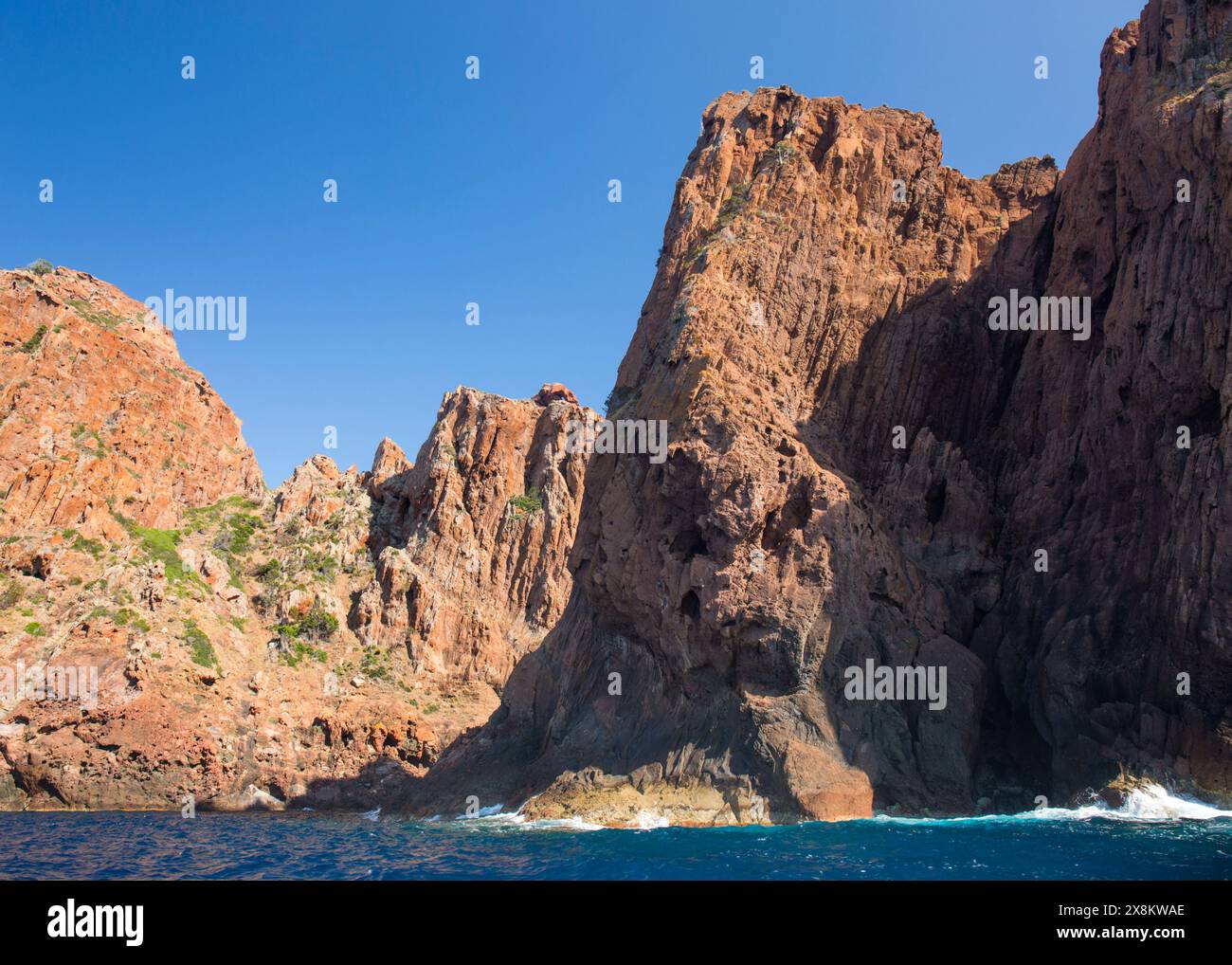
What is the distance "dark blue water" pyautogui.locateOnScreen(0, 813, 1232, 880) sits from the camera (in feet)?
74.1

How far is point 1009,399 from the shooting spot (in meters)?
46.9

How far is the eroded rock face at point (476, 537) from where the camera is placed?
7819 cm

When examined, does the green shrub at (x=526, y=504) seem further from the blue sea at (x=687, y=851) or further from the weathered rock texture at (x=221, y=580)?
the blue sea at (x=687, y=851)

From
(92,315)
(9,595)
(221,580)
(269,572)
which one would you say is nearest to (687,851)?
(9,595)

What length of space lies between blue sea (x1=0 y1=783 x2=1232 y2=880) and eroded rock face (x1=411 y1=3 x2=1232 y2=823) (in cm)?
350

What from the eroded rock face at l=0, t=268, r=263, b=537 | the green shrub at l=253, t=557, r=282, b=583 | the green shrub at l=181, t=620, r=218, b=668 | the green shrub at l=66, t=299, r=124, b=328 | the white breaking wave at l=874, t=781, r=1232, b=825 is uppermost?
the green shrub at l=66, t=299, r=124, b=328

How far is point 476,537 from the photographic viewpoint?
8456 centimetres

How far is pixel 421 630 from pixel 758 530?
4571 centimetres

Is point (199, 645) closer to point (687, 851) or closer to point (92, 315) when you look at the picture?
point (92, 315)

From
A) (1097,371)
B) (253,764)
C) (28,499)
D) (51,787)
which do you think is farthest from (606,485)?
(28,499)

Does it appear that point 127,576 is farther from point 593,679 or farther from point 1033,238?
point 1033,238

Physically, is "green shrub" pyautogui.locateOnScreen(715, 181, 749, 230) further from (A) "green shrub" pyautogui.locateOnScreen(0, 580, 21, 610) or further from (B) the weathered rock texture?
(A) "green shrub" pyautogui.locateOnScreen(0, 580, 21, 610)

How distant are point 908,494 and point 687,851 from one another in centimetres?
2366

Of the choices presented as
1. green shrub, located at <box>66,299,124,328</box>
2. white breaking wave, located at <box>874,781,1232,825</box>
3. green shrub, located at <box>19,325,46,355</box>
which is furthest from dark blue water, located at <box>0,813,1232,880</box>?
green shrub, located at <box>66,299,124,328</box>
